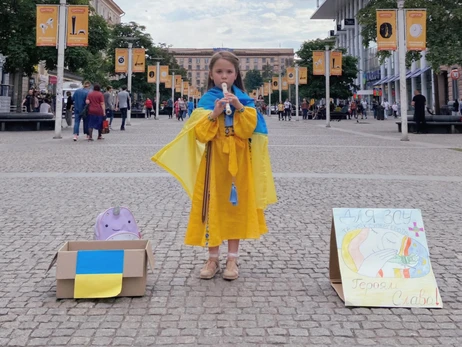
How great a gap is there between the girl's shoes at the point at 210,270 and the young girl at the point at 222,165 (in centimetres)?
28

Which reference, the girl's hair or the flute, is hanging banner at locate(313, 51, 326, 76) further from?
the flute

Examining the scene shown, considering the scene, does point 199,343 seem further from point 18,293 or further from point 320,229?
point 320,229

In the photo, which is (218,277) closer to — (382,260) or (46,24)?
(382,260)

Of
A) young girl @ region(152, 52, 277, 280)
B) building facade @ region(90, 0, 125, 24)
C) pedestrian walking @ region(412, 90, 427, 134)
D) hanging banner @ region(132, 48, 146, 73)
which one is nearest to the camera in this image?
young girl @ region(152, 52, 277, 280)

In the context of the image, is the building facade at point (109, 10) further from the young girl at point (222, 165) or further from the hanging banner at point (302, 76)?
Result: the young girl at point (222, 165)

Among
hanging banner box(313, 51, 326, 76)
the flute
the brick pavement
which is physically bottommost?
the brick pavement

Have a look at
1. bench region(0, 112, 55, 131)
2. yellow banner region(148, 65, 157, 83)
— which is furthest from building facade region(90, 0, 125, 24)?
bench region(0, 112, 55, 131)

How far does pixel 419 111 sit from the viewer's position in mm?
22328

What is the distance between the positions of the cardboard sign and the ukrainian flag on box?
4.65ft

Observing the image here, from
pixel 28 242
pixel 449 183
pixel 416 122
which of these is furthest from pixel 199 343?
pixel 416 122

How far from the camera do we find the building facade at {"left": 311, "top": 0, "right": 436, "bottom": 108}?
5053 cm

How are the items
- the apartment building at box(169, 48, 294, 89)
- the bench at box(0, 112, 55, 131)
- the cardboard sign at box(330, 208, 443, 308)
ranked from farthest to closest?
the apartment building at box(169, 48, 294, 89), the bench at box(0, 112, 55, 131), the cardboard sign at box(330, 208, 443, 308)

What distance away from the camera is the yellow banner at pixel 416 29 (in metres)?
18.2

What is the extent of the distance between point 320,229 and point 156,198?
264 cm
